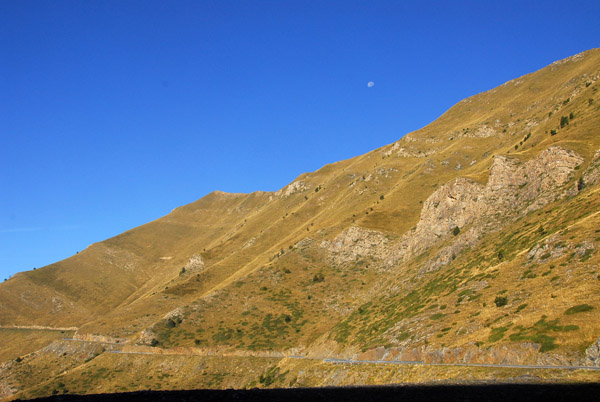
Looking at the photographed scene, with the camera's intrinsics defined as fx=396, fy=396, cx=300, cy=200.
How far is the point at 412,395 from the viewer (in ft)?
67.4

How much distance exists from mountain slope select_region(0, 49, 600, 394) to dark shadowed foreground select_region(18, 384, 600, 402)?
6.73 meters

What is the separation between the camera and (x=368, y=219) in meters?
100

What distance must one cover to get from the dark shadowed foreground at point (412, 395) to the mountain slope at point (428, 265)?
673cm

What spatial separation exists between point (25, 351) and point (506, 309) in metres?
130

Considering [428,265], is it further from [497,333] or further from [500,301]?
Result: [497,333]

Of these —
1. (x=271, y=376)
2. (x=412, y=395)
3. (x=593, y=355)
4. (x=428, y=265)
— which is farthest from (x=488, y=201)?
(x=412, y=395)

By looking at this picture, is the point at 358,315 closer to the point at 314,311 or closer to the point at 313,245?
the point at 314,311

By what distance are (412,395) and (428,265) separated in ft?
154

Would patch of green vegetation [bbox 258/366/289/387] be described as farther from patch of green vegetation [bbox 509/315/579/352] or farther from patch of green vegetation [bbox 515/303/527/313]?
patch of green vegetation [bbox 509/315/579/352]

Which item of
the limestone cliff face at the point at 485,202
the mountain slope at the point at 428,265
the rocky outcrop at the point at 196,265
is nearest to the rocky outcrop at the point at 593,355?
the mountain slope at the point at 428,265

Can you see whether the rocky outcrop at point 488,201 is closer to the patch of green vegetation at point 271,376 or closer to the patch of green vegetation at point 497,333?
the patch of green vegetation at point 271,376

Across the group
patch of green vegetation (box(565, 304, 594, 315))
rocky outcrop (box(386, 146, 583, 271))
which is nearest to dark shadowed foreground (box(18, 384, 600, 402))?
patch of green vegetation (box(565, 304, 594, 315))

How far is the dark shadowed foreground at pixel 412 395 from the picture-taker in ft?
57.6

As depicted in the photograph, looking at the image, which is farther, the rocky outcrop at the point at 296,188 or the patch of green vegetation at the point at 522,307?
the rocky outcrop at the point at 296,188
